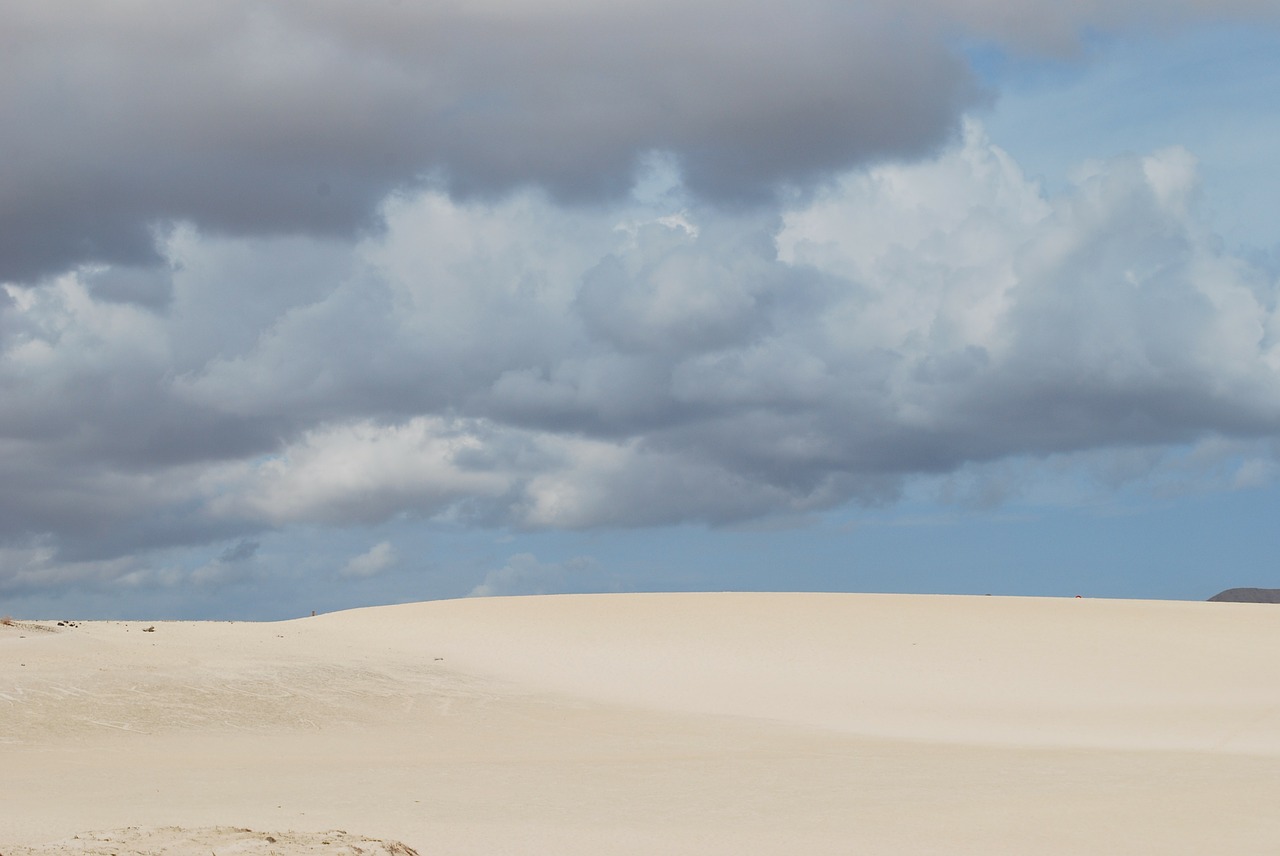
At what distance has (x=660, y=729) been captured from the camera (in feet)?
62.3

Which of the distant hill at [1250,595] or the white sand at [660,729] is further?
the distant hill at [1250,595]

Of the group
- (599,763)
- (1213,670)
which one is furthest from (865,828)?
(1213,670)

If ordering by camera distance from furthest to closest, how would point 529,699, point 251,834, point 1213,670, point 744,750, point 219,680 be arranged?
point 1213,670, point 529,699, point 219,680, point 744,750, point 251,834

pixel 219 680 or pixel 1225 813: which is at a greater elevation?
pixel 219 680

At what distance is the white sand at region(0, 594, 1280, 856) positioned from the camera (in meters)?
11.2

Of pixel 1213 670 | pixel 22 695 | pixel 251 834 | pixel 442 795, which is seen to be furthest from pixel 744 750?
pixel 1213 670

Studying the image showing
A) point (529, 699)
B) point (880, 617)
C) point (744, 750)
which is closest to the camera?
point (744, 750)

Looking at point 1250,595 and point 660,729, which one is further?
point 1250,595

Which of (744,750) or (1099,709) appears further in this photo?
(1099,709)

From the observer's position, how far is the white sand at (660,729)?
443 inches

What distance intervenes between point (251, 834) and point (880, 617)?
2415 centimetres

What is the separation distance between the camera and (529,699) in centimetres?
2169

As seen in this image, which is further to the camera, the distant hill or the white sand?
the distant hill

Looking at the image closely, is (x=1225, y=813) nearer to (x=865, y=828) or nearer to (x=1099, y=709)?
(x=865, y=828)
